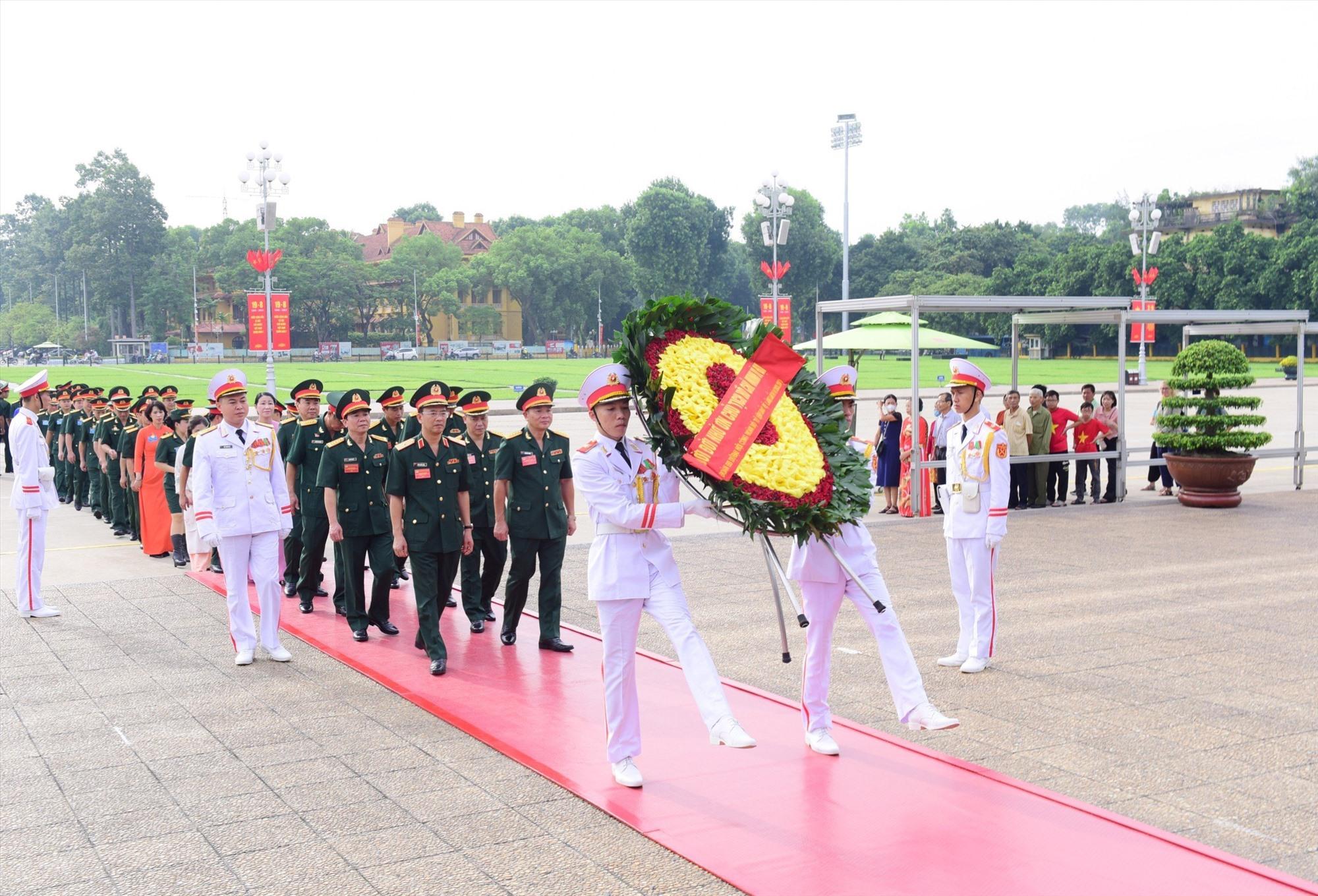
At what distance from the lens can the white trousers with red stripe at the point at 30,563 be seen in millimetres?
9938

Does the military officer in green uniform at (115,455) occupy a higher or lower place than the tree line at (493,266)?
lower

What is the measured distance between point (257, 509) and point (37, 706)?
184 centimetres

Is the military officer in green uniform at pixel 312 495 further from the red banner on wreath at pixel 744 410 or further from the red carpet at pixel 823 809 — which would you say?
the red banner on wreath at pixel 744 410

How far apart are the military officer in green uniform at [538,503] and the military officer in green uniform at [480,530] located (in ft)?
2.84

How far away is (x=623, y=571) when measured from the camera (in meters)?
5.75

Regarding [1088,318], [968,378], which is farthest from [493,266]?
[968,378]

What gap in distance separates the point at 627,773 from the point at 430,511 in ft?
9.99

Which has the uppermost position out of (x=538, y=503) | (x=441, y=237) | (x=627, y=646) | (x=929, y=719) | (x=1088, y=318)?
(x=441, y=237)

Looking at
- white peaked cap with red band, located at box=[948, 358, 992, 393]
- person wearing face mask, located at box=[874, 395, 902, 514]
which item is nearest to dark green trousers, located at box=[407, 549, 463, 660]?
white peaked cap with red band, located at box=[948, 358, 992, 393]

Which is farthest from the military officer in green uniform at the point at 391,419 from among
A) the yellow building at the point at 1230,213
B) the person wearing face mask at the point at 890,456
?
the yellow building at the point at 1230,213

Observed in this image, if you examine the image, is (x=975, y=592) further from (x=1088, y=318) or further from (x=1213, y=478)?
(x=1088, y=318)

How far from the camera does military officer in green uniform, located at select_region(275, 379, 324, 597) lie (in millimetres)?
10531

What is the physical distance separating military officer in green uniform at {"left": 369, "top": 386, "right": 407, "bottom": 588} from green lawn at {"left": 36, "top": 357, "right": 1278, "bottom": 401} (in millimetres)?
35665

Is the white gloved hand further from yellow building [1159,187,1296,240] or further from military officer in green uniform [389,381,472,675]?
yellow building [1159,187,1296,240]
